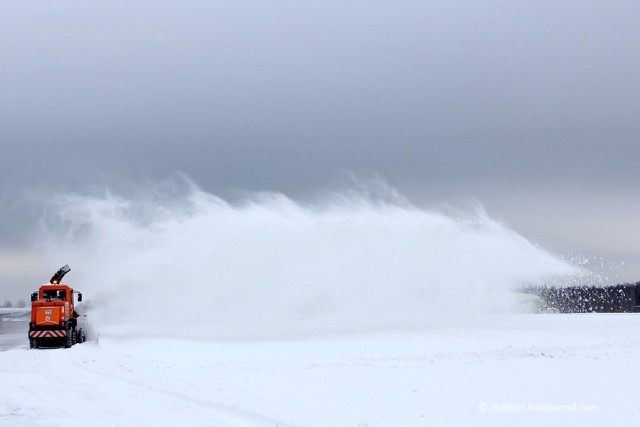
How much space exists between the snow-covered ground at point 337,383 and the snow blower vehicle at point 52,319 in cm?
369

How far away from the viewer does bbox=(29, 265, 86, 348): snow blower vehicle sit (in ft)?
106

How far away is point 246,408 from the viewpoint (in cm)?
1323

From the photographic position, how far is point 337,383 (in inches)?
647

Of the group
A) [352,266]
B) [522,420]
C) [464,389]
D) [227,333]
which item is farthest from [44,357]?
[522,420]

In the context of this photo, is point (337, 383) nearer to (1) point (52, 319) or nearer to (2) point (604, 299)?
(1) point (52, 319)

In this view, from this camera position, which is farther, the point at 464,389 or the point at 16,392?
the point at 16,392

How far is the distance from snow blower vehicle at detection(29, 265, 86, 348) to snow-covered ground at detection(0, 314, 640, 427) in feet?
12.1

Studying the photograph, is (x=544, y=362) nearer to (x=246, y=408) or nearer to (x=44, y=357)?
(x=246, y=408)

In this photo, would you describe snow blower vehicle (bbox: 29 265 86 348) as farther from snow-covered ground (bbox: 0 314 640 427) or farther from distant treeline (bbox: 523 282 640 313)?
distant treeline (bbox: 523 282 640 313)

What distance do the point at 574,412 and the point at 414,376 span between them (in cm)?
576

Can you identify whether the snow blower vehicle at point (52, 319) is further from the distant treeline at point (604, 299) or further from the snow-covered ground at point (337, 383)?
the distant treeline at point (604, 299)

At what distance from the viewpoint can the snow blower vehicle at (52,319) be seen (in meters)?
32.4

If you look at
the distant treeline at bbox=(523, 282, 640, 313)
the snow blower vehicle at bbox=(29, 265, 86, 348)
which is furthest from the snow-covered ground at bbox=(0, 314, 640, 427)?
the distant treeline at bbox=(523, 282, 640, 313)

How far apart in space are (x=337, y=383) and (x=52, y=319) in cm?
2108
